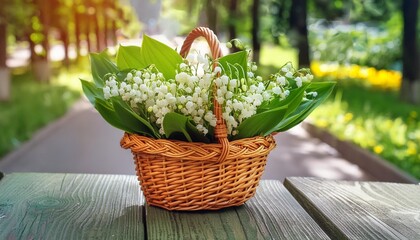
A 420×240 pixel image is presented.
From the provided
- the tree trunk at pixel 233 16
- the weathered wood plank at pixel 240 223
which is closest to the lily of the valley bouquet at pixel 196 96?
the weathered wood plank at pixel 240 223

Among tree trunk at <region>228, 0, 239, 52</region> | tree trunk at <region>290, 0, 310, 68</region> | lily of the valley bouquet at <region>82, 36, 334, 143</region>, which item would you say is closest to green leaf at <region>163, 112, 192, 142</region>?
lily of the valley bouquet at <region>82, 36, 334, 143</region>

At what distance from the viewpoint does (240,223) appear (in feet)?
6.54

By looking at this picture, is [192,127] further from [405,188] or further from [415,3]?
[415,3]

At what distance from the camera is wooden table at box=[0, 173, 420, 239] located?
1.90 m

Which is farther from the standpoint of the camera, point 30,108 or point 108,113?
point 30,108

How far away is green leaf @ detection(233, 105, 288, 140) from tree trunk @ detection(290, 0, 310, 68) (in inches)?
539

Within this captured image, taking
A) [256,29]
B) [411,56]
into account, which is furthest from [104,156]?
[256,29]

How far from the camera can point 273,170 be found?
795 centimetres

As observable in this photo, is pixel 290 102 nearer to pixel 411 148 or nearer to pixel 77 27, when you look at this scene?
pixel 411 148

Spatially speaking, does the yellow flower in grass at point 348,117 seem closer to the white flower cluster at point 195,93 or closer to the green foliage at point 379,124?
the green foliage at point 379,124

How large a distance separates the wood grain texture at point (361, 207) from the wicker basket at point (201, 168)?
0.82 ft

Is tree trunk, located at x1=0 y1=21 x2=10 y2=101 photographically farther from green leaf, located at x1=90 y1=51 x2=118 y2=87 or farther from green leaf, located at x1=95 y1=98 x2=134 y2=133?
green leaf, located at x1=95 y1=98 x2=134 y2=133

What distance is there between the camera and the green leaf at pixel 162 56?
207cm

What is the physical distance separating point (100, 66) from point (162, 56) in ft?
0.71
